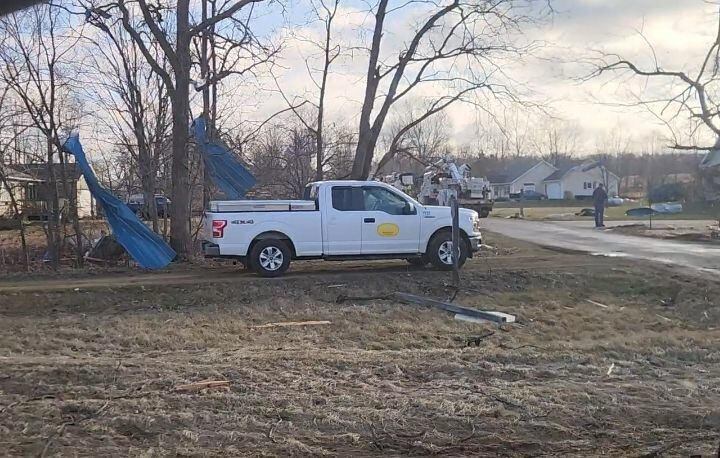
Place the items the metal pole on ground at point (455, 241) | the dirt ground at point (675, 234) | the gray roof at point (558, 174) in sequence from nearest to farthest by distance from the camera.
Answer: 1. the metal pole on ground at point (455, 241)
2. the dirt ground at point (675, 234)
3. the gray roof at point (558, 174)

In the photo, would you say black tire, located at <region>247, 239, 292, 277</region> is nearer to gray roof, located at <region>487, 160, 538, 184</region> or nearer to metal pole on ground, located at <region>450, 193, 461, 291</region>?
metal pole on ground, located at <region>450, 193, 461, 291</region>

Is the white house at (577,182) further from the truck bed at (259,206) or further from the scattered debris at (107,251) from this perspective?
the truck bed at (259,206)

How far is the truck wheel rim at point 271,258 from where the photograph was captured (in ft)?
45.6

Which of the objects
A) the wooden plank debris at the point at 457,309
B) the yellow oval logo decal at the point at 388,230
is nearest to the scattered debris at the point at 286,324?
the wooden plank debris at the point at 457,309

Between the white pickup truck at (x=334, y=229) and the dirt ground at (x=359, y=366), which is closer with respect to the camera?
the dirt ground at (x=359, y=366)

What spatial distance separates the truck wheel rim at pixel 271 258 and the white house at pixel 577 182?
7971 centimetres

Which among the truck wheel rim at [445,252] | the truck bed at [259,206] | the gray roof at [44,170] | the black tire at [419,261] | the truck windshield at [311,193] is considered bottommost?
the black tire at [419,261]

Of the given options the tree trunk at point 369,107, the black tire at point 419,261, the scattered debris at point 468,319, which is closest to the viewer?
the scattered debris at point 468,319

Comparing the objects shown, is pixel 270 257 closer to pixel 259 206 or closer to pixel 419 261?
pixel 259 206

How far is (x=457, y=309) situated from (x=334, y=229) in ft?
11.4

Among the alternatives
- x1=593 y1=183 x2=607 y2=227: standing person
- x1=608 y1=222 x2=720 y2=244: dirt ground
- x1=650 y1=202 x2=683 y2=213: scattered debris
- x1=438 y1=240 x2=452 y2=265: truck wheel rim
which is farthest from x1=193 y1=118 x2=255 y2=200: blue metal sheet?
x1=650 y1=202 x2=683 y2=213: scattered debris

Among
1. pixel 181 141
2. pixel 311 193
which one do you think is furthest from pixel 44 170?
pixel 311 193

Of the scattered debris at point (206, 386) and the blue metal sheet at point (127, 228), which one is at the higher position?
the blue metal sheet at point (127, 228)

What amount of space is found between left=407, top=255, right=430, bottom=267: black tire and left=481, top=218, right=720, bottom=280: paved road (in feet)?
19.3
